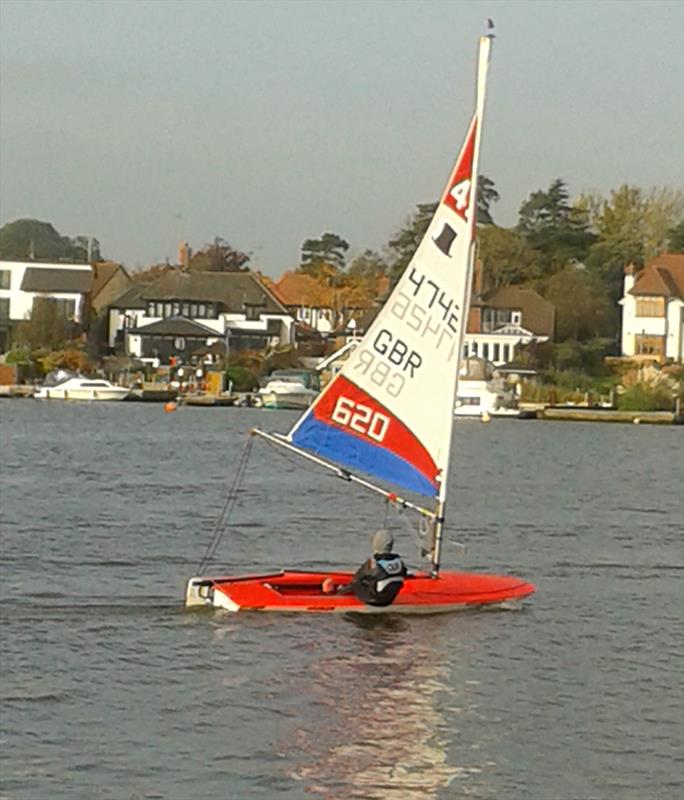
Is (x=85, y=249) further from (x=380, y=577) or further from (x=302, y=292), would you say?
(x=380, y=577)

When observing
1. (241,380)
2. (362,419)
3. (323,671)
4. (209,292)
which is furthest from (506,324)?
(323,671)

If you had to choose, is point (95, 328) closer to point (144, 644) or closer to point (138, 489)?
point (138, 489)

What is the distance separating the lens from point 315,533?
126 feet

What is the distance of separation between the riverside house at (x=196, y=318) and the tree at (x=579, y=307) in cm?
1785

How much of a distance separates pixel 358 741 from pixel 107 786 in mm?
3068

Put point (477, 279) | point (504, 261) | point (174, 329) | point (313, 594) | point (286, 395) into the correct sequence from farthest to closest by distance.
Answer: point (504, 261), point (477, 279), point (174, 329), point (286, 395), point (313, 594)

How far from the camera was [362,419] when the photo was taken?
959 inches

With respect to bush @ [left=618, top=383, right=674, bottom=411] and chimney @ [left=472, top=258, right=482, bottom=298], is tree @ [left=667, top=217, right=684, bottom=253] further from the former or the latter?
bush @ [left=618, top=383, right=674, bottom=411]

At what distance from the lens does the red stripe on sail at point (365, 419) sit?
Result: 24.3m

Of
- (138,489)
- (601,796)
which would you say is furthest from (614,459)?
(601,796)

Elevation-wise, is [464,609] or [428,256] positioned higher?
[428,256]

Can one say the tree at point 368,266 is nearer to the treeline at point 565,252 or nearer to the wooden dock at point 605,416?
the treeline at point 565,252

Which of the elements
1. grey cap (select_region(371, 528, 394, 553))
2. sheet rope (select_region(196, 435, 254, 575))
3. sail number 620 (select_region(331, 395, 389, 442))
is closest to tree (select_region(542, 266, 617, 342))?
sheet rope (select_region(196, 435, 254, 575))

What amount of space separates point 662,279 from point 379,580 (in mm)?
98349
